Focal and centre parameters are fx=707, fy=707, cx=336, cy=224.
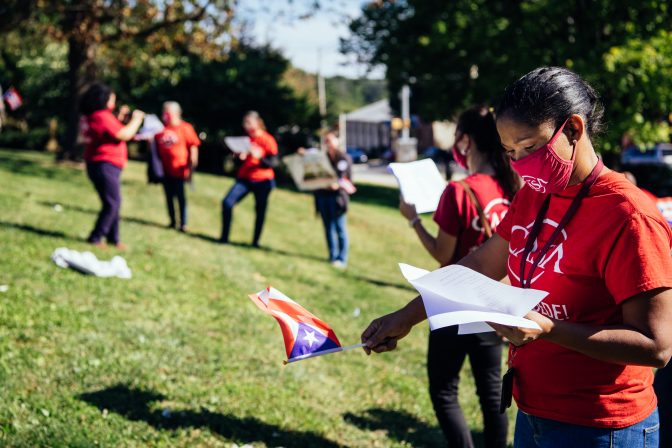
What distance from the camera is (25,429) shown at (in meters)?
3.95

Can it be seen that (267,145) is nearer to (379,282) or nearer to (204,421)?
(379,282)

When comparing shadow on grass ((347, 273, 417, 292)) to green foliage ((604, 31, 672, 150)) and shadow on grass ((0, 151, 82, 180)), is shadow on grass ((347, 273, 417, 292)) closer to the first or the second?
green foliage ((604, 31, 672, 150))

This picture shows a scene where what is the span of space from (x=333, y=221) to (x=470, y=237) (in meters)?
7.12

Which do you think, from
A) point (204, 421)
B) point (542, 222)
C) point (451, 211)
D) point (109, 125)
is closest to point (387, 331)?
point (542, 222)

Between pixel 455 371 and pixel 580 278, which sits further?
pixel 455 371

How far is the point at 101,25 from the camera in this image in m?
18.5

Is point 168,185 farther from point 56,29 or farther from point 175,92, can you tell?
point 175,92

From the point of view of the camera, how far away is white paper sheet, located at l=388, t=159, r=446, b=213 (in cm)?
418

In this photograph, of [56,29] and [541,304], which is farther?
[56,29]

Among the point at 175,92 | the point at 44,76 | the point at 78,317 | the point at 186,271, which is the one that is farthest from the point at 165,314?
the point at 44,76

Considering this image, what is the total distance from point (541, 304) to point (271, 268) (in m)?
7.69

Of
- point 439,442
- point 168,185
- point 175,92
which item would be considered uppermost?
point 175,92

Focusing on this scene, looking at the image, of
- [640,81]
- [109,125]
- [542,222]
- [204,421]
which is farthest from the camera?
[640,81]

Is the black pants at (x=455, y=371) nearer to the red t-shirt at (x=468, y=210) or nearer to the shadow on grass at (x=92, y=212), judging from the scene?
the red t-shirt at (x=468, y=210)
